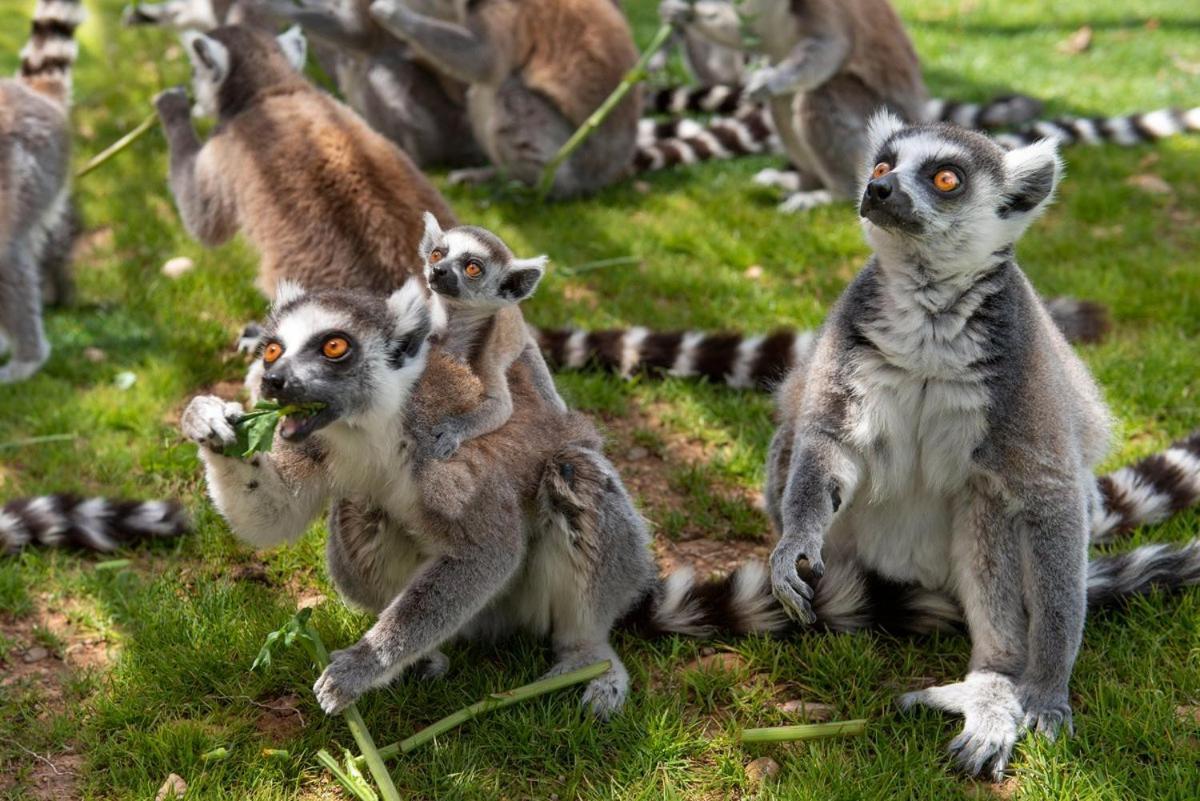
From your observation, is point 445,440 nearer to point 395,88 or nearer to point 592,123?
point 592,123

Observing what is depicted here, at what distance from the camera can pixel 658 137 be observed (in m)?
8.59

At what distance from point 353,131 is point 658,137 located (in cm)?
380

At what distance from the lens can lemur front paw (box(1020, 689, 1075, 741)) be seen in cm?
311

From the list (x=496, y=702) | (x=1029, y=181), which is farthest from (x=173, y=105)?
(x=1029, y=181)

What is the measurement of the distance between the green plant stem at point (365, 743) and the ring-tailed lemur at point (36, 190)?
3004 mm

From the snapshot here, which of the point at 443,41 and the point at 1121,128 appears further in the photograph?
the point at 1121,128

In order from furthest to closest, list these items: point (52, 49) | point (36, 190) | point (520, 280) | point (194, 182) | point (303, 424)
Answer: point (52, 49) → point (36, 190) → point (194, 182) → point (520, 280) → point (303, 424)

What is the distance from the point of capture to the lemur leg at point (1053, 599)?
10.2 ft

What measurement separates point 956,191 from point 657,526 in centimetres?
171

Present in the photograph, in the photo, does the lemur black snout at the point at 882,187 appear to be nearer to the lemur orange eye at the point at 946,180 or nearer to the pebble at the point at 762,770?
the lemur orange eye at the point at 946,180

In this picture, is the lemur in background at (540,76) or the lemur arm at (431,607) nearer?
the lemur arm at (431,607)

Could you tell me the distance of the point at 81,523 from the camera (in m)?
4.06

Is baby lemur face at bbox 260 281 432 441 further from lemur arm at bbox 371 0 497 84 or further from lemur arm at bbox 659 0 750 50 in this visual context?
lemur arm at bbox 659 0 750 50

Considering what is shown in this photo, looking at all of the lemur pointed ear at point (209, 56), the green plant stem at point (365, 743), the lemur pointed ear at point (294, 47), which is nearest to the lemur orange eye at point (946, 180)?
the green plant stem at point (365, 743)
